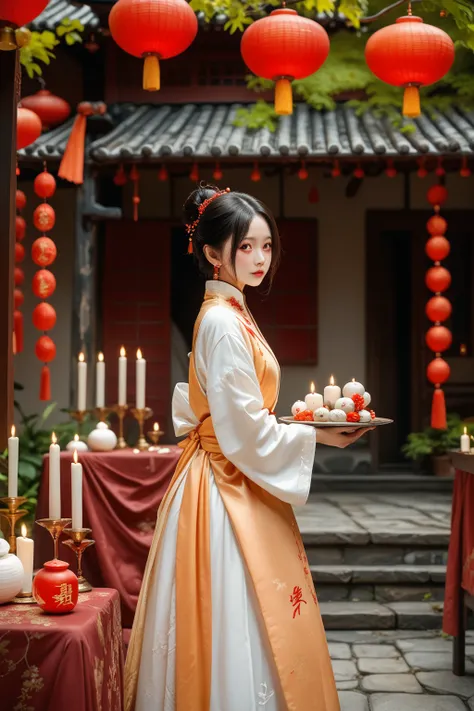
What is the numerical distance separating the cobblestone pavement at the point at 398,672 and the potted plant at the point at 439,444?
13.1ft

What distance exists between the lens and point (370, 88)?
9.64 meters

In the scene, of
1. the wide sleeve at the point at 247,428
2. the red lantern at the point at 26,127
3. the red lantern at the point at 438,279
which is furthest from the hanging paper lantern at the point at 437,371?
the wide sleeve at the point at 247,428

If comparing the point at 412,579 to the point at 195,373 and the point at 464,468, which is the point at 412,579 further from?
the point at 195,373

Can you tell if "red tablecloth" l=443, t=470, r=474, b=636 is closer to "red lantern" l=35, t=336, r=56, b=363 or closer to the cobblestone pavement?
the cobblestone pavement

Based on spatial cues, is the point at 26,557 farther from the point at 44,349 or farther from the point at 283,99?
the point at 44,349

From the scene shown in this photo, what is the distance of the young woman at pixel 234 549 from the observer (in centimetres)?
283

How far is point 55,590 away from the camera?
101 inches

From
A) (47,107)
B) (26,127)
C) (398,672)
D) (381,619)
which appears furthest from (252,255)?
(47,107)

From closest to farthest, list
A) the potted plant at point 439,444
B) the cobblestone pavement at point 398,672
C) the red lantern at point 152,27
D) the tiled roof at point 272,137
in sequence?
the cobblestone pavement at point 398,672, the red lantern at point 152,27, the tiled roof at point 272,137, the potted plant at point 439,444

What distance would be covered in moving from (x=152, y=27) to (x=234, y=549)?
10.8 ft

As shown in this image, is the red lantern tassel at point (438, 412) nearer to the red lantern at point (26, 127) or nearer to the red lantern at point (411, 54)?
the red lantern at point (411, 54)

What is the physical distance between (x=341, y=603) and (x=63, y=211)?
5.79 m

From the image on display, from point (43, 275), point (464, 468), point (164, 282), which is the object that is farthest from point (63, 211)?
point (464, 468)

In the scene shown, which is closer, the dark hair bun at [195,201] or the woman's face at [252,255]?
the woman's face at [252,255]
